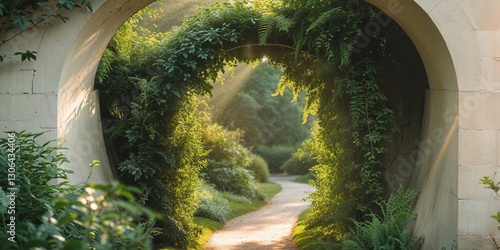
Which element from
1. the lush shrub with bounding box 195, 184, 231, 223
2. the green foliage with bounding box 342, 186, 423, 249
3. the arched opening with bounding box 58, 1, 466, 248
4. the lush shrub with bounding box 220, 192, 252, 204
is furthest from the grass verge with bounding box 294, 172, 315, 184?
the green foliage with bounding box 342, 186, 423, 249

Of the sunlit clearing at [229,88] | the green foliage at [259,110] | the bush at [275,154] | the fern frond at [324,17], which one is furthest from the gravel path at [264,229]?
the bush at [275,154]

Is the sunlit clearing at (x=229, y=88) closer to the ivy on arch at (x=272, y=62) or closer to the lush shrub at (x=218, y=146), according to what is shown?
the lush shrub at (x=218, y=146)

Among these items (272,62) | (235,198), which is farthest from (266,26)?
(235,198)

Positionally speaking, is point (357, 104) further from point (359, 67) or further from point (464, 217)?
point (464, 217)

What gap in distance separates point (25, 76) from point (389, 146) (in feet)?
16.0

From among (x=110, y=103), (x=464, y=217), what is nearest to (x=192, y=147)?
(x=110, y=103)

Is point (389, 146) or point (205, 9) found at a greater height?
point (205, 9)

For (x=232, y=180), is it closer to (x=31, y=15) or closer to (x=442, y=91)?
(x=442, y=91)

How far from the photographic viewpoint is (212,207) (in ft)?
47.8

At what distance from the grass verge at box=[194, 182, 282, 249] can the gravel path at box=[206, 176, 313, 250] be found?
123mm

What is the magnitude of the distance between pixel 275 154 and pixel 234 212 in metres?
14.5

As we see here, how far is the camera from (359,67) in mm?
8797

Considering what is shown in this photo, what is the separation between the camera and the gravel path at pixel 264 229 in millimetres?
11562

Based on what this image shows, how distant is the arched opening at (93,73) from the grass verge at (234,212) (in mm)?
3715
